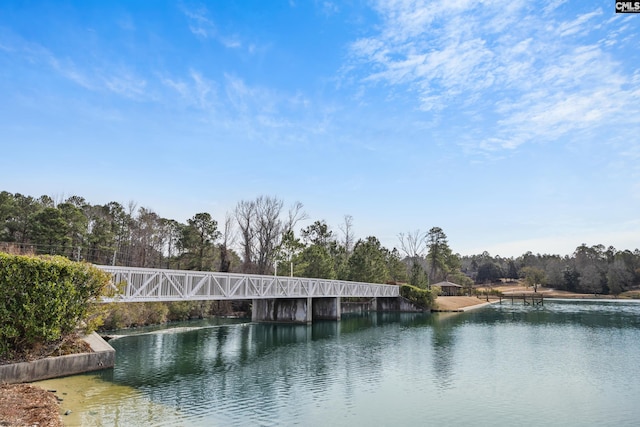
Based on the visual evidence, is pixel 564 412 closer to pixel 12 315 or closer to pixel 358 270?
pixel 12 315

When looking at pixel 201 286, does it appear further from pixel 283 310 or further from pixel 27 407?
pixel 27 407

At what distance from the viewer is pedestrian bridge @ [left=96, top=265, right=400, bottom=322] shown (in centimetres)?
2116

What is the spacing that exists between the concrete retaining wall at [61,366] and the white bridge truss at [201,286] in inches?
83.7

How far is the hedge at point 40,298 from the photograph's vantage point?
44.2 feet

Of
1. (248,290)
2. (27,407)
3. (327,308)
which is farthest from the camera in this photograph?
(327,308)

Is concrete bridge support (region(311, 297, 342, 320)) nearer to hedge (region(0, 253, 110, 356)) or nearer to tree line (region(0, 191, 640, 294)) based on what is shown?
tree line (region(0, 191, 640, 294))

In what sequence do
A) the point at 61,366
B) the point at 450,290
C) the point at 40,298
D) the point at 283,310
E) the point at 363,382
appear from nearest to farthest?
1. the point at 40,298
2. the point at 61,366
3. the point at 363,382
4. the point at 283,310
5. the point at 450,290

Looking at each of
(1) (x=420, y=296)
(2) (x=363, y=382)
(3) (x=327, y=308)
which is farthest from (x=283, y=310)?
(2) (x=363, y=382)

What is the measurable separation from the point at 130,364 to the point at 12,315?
673 centimetres

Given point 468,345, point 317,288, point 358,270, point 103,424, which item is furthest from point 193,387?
point 358,270

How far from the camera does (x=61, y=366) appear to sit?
15320 millimetres

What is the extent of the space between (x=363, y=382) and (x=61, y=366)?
1118 cm

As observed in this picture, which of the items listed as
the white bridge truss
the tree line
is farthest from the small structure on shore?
the white bridge truss

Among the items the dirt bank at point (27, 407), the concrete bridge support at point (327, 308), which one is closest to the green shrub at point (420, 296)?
the concrete bridge support at point (327, 308)
